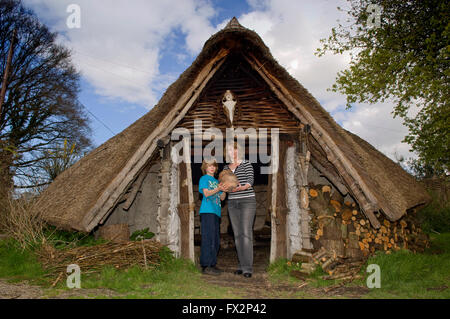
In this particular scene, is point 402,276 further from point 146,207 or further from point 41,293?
point 41,293

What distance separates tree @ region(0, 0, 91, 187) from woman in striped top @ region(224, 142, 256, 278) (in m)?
10.6

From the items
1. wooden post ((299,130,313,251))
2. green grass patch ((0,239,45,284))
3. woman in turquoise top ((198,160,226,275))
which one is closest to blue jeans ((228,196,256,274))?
woman in turquoise top ((198,160,226,275))

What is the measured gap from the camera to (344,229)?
520 centimetres

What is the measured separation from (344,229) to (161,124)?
3.45 m

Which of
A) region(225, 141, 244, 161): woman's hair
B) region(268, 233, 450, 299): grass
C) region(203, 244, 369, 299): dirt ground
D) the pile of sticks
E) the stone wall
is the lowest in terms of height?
region(203, 244, 369, 299): dirt ground

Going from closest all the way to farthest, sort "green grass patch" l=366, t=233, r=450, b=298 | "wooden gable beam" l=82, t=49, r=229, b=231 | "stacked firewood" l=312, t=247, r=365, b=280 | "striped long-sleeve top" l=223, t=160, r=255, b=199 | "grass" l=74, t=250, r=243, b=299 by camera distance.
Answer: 1. "grass" l=74, t=250, r=243, b=299
2. "green grass patch" l=366, t=233, r=450, b=298
3. "stacked firewood" l=312, t=247, r=365, b=280
4. "wooden gable beam" l=82, t=49, r=229, b=231
5. "striped long-sleeve top" l=223, t=160, r=255, b=199

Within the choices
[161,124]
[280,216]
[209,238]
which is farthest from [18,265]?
[280,216]

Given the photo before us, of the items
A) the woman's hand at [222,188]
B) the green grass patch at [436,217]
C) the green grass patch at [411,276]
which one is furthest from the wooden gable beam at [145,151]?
the green grass patch at [436,217]

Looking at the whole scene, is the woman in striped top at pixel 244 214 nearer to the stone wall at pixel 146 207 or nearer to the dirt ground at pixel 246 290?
the dirt ground at pixel 246 290

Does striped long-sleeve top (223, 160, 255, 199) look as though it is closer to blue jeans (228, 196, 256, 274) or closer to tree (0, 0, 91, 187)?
blue jeans (228, 196, 256, 274)

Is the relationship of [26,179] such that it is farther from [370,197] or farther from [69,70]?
[370,197]

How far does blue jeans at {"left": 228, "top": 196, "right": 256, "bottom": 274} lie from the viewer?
483cm

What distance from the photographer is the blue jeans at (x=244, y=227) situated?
483cm

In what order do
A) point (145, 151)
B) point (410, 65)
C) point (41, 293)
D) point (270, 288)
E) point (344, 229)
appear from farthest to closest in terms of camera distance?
point (410, 65)
point (344, 229)
point (145, 151)
point (270, 288)
point (41, 293)
